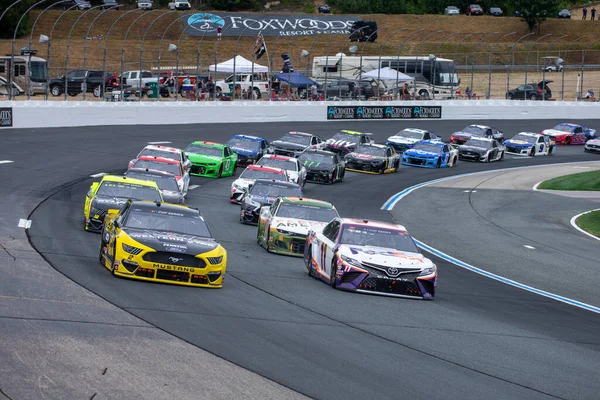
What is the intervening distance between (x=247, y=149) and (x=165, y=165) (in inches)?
405

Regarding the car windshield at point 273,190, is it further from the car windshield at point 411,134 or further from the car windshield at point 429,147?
the car windshield at point 411,134

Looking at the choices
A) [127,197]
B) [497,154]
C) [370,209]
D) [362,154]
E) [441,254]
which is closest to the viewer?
[127,197]

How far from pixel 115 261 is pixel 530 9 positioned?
81.4 meters

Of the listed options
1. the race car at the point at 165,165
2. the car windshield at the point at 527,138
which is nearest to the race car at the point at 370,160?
the race car at the point at 165,165

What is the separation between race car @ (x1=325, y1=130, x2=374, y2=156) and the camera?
43906 mm

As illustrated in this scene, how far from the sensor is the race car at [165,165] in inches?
1121

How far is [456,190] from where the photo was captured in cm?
3853

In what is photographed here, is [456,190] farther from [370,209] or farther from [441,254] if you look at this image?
[441,254]

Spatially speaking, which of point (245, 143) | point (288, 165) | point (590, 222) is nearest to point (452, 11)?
point (245, 143)

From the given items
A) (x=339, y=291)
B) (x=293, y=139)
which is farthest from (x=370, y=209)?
(x=339, y=291)

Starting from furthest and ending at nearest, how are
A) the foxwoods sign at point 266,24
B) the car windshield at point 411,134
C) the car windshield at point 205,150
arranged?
the foxwoods sign at point 266,24, the car windshield at point 411,134, the car windshield at point 205,150

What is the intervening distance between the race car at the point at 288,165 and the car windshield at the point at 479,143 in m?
17.9

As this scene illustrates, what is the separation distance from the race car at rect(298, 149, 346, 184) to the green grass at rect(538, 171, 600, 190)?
958 centimetres

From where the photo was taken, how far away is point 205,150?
35.7 meters
